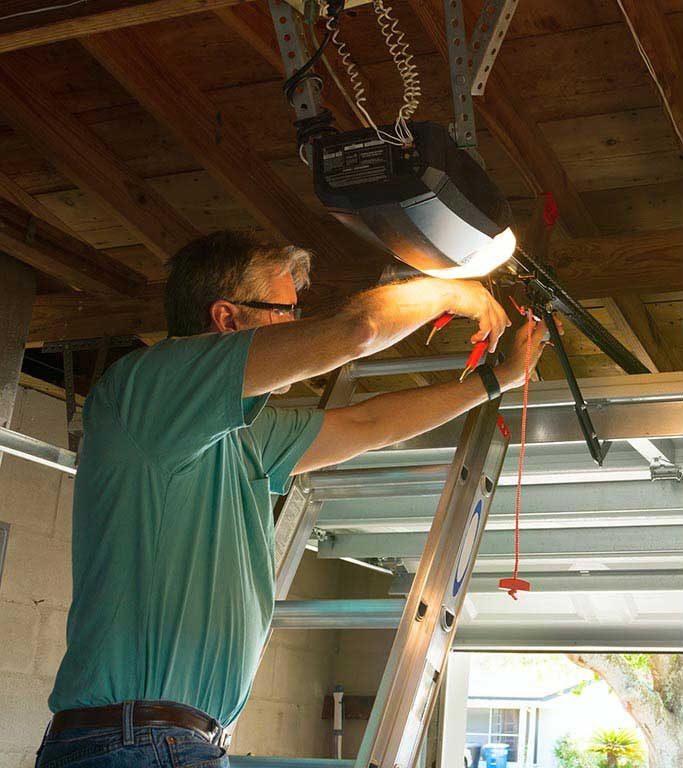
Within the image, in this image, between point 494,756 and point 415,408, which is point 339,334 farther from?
point 494,756

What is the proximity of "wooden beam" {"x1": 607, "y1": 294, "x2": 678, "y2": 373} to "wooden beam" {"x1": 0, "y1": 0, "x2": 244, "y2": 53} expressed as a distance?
1.74 meters

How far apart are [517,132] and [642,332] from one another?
1.23 metres

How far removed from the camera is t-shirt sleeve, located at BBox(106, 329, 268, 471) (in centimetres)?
167

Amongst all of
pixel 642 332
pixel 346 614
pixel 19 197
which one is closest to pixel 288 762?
pixel 346 614

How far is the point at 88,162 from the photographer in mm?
3072

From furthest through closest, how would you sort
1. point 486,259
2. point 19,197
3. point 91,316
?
point 91,316
point 19,197
point 486,259

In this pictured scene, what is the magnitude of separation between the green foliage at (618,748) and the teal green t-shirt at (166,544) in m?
19.9

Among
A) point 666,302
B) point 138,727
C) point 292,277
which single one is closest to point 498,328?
point 292,277

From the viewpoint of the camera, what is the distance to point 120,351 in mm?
4746

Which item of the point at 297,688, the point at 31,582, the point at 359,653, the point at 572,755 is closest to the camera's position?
the point at 31,582

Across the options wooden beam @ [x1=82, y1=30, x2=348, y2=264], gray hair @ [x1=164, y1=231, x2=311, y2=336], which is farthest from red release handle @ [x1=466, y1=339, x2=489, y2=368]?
wooden beam @ [x1=82, y1=30, x2=348, y2=264]

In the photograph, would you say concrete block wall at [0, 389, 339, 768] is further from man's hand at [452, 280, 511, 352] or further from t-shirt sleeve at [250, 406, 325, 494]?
man's hand at [452, 280, 511, 352]

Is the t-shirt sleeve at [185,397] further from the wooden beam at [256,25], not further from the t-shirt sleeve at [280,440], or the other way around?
the wooden beam at [256,25]

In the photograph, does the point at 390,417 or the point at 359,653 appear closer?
the point at 390,417
